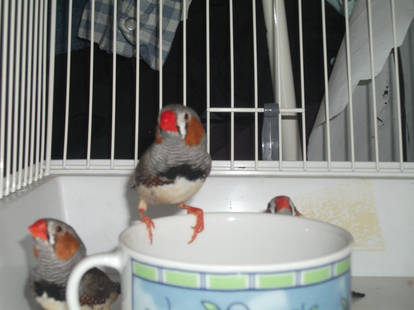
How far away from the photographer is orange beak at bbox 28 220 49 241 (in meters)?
0.36

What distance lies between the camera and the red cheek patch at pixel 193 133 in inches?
15.9

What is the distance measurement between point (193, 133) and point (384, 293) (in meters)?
0.29

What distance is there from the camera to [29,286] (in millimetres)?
410

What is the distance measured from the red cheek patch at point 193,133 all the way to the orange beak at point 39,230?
0.48 ft

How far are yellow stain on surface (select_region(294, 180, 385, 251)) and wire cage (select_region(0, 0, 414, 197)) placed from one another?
0.02 meters

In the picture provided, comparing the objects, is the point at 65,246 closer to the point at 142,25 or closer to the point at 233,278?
the point at 233,278

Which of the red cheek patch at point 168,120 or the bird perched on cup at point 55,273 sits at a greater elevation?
the red cheek patch at point 168,120

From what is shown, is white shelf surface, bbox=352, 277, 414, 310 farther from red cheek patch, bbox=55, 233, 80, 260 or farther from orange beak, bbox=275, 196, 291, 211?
red cheek patch, bbox=55, 233, 80, 260

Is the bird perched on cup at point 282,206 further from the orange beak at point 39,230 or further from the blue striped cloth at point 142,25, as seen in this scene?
the blue striped cloth at point 142,25

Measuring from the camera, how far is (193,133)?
16.1 inches

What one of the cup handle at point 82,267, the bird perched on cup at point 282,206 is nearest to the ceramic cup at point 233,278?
the cup handle at point 82,267

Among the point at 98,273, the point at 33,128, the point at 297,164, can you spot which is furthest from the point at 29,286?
the point at 297,164

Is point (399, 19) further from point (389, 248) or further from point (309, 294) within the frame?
point (309, 294)

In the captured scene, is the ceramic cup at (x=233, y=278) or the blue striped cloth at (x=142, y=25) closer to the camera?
the ceramic cup at (x=233, y=278)
